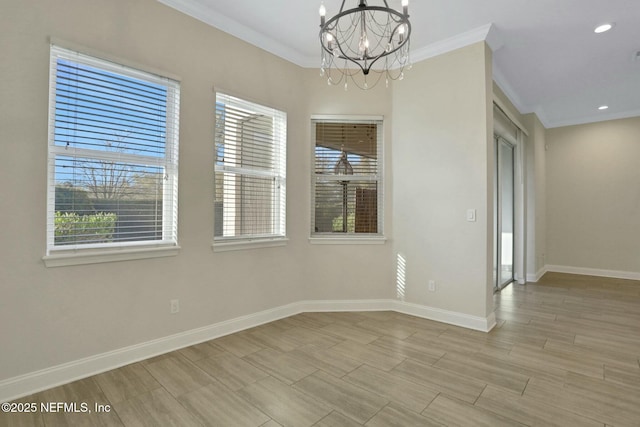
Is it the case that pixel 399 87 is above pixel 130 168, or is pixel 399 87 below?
above

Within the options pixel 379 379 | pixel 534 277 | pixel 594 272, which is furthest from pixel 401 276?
pixel 594 272

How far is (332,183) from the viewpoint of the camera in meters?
3.87

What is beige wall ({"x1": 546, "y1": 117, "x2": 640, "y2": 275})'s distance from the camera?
222 inches

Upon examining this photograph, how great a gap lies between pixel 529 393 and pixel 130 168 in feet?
10.6

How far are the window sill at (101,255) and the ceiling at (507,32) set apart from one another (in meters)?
2.02

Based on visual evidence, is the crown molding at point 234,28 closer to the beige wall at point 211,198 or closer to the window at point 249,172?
the beige wall at point 211,198

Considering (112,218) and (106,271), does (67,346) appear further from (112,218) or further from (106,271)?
(112,218)

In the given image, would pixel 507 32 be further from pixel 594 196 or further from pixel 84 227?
pixel 594 196

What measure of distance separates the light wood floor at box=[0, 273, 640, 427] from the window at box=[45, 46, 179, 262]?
1021 mm

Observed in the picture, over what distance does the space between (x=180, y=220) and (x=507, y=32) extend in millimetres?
3576

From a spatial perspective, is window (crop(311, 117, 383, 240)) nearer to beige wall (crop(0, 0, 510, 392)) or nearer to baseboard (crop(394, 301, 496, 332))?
beige wall (crop(0, 0, 510, 392))

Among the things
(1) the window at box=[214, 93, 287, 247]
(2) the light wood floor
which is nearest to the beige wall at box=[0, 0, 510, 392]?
(1) the window at box=[214, 93, 287, 247]

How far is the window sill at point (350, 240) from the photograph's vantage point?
379 cm

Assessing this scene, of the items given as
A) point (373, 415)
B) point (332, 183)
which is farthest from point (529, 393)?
point (332, 183)
